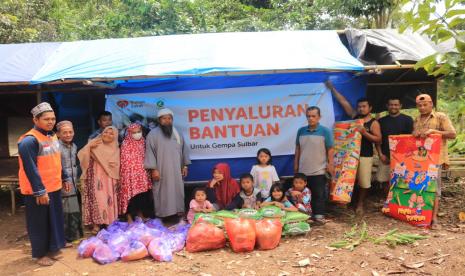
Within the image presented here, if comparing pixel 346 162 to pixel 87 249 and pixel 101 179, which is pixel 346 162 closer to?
pixel 101 179

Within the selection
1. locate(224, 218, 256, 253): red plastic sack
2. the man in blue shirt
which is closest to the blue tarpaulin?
the man in blue shirt

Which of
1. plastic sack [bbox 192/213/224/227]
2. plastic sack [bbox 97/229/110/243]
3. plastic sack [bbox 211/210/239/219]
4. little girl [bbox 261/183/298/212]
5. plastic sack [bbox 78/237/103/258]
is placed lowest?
plastic sack [bbox 78/237/103/258]

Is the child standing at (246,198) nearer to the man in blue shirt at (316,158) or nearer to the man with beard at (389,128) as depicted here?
the man in blue shirt at (316,158)

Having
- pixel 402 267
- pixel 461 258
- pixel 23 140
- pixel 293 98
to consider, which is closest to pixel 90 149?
pixel 23 140

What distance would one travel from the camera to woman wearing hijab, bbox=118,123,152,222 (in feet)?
15.6

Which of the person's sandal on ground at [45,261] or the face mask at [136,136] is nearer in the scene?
the person's sandal on ground at [45,261]

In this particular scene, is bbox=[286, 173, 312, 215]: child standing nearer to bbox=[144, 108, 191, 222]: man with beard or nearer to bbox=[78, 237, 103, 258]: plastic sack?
bbox=[144, 108, 191, 222]: man with beard

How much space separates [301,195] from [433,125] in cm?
177

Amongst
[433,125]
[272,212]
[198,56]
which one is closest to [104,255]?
[272,212]

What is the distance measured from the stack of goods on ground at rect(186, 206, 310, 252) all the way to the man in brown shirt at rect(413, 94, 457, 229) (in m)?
1.63

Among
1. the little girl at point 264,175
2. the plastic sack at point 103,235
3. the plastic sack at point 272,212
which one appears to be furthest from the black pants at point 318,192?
the plastic sack at point 103,235

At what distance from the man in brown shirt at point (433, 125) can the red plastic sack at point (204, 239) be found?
8.29 feet

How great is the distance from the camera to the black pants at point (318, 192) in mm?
4836

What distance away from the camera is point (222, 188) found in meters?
4.99
